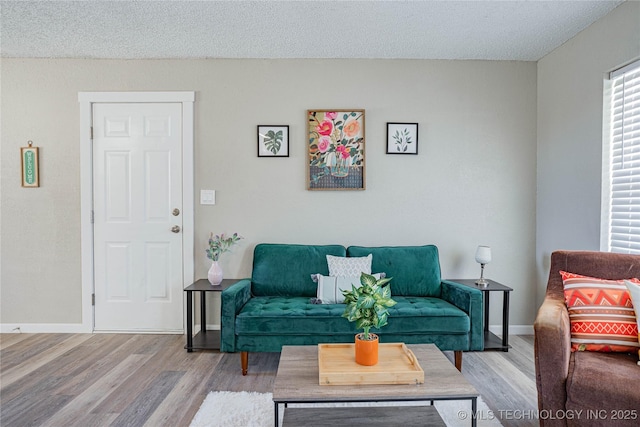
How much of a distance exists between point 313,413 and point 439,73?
121 inches

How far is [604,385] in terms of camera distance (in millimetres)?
1572

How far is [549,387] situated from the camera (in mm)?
1701

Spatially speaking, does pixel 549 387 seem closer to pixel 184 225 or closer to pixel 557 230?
pixel 557 230

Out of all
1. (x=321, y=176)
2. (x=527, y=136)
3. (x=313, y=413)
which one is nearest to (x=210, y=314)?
(x=321, y=176)

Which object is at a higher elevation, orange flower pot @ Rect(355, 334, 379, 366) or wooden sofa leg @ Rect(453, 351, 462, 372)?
orange flower pot @ Rect(355, 334, 379, 366)

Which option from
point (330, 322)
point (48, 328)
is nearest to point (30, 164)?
point (48, 328)

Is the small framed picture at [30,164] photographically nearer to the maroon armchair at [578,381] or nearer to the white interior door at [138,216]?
the white interior door at [138,216]

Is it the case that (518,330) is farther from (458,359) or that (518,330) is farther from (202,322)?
(202,322)

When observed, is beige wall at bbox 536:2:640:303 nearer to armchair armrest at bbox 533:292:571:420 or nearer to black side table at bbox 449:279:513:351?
black side table at bbox 449:279:513:351

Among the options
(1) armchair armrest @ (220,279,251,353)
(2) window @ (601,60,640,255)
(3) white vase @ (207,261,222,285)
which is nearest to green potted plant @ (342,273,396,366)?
(1) armchair armrest @ (220,279,251,353)

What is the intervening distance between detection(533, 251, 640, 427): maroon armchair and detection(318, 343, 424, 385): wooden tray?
1.97 ft

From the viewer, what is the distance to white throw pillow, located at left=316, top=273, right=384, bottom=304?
112 inches

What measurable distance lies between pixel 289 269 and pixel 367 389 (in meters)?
1.67

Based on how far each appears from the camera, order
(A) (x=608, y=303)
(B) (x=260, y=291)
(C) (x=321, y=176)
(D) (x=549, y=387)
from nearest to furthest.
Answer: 1. (D) (x=549, y=387)
2. (A) (x=608, y=303)
3. (B) (x=260, y=291)
4. (C) (x=321, y=176)
